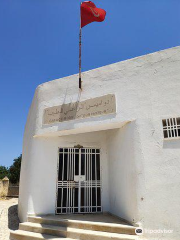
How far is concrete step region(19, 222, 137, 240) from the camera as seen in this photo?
4023mm

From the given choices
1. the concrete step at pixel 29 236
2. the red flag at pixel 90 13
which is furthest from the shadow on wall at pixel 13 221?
the red flag at pixel 90 13

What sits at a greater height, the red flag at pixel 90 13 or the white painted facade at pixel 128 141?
the red flag at pixel 90 13

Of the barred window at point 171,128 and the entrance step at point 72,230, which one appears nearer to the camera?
the entrance step at point 72,230

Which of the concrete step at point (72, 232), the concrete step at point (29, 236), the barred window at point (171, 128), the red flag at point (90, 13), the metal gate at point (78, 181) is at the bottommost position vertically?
the concrete step at point (29, 236)

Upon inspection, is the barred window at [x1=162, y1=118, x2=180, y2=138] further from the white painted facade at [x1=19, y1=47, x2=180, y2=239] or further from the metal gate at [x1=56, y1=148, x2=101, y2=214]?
the metal gate at [x1=56, y1=148, x2=101, y2=214]

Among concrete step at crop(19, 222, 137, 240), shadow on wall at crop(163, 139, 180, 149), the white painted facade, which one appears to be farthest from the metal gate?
shadow on wall at crop(163, 139, 180, 149)

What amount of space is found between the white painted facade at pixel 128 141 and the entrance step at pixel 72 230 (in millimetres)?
415

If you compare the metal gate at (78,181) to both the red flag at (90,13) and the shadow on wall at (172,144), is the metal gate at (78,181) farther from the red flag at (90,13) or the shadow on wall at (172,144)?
the red flag at (90,13)

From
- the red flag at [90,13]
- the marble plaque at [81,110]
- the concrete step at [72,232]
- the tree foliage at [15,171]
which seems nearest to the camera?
the concrete step at [72,232]

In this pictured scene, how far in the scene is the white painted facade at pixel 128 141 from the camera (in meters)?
4.24

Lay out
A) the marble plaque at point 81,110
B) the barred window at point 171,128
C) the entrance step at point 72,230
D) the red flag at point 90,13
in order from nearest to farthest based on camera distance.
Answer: the entrance step at point 72,230, the barred window at point 171,128, the marble plaque at point 81,110, the red flag at point 90,13

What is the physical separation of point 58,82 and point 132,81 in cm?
263

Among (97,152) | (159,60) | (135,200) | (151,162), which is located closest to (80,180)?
(97,152)

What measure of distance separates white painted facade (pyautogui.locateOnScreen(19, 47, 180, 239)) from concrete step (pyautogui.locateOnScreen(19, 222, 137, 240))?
56 cm
